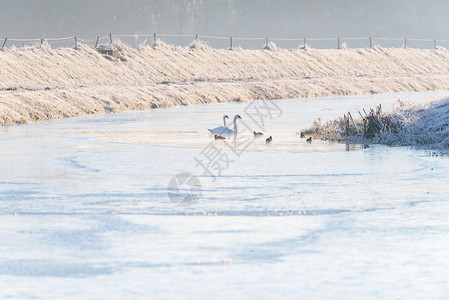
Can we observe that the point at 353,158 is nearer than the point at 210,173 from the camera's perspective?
No

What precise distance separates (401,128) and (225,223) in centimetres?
1151

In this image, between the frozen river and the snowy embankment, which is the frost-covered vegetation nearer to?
the frozen river

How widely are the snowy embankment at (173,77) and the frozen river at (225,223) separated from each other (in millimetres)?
13367

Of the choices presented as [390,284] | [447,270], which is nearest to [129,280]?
[390,284]

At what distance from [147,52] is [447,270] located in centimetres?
4871

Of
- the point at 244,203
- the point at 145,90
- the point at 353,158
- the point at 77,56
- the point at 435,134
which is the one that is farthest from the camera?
the point at 77,56

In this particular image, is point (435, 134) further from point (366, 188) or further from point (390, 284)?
point (390, 284)

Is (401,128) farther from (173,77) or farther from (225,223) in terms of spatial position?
(173,77)

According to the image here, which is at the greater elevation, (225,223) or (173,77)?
(173,77)

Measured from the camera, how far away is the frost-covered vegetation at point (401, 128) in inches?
785

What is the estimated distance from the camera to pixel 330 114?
31844mm

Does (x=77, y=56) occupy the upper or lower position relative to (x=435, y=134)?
upper

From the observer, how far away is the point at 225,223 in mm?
10273

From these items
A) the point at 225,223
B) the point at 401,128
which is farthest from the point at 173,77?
the point at 225,223
